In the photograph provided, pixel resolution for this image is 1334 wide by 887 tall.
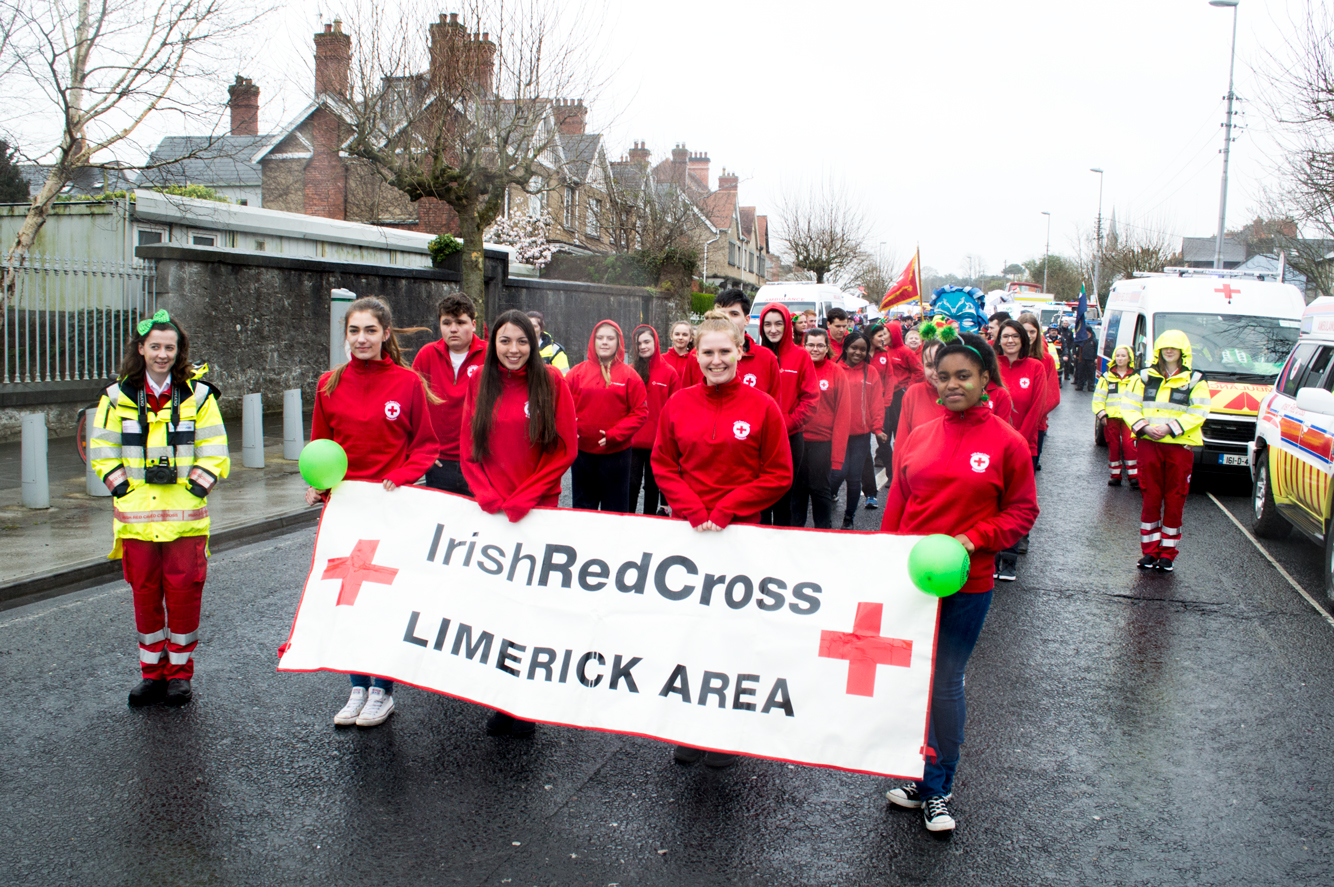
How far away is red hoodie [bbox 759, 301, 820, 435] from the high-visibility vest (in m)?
2.64

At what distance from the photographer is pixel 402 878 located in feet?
10.9

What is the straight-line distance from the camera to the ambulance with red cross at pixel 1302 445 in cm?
715

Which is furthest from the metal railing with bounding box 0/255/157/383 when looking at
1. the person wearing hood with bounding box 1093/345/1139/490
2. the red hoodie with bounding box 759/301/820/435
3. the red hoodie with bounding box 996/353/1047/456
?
the person wearing hood with bounding box 1093/345/1139/490

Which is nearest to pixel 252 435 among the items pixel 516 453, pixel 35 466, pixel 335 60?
pixel 35 466

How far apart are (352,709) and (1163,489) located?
632cm

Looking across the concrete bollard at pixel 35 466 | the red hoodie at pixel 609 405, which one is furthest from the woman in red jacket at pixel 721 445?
the concrete bollard at pixel 35 466

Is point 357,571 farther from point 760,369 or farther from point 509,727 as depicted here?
point 760,369

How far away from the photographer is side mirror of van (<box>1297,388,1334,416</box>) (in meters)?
6.68

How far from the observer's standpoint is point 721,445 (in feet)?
14.3

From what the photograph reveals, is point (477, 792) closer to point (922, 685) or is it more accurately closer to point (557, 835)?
point (557, 835)

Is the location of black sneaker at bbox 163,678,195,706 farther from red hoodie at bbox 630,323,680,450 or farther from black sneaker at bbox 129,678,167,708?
red hoodie at bbox 630,323,680,450

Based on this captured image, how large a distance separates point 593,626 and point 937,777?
1489 mm

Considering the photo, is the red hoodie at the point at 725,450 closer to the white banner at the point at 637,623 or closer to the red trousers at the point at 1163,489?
the white banner at the point at 637,623

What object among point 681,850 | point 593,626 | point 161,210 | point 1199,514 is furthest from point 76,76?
point 1199,514
